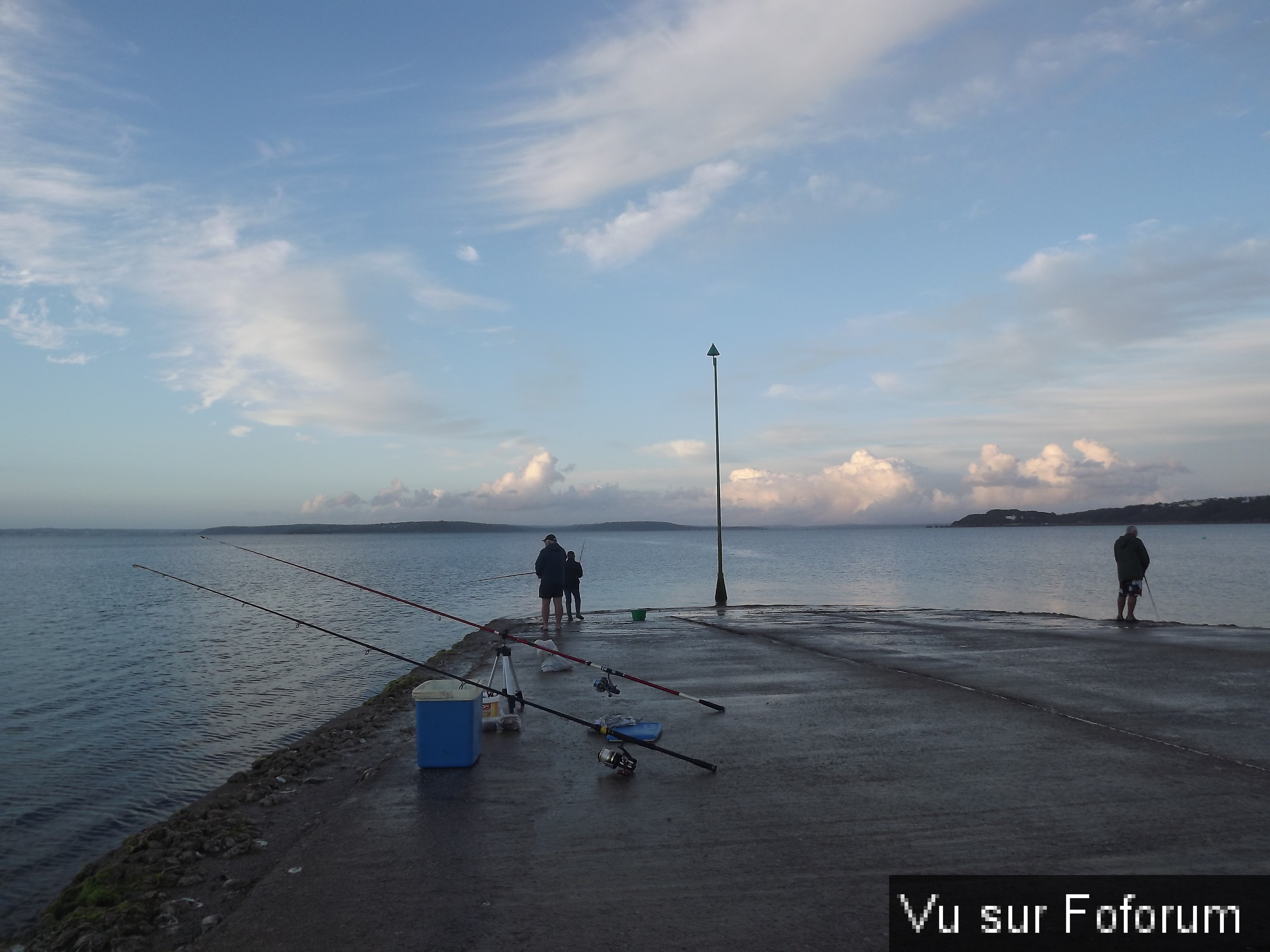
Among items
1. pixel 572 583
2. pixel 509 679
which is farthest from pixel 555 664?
pixel 572 583

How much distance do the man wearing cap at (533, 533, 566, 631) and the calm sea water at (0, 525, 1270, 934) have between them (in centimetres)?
423

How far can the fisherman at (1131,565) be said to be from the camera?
18.1 m

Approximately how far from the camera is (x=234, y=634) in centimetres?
2698

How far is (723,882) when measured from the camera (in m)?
4.89

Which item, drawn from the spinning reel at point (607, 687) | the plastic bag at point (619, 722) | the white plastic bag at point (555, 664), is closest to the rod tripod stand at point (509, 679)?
the plastic bag at point (619, 722)

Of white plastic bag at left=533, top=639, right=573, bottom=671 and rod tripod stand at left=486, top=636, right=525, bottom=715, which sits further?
white plastic bag at left=533, top=639, right=573, bottom=671

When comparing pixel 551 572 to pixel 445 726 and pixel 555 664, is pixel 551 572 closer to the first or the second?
pixel 555 664

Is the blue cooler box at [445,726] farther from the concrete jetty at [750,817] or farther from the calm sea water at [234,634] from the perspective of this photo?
the calm sea water at [234,634]

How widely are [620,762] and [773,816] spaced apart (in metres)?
1.59

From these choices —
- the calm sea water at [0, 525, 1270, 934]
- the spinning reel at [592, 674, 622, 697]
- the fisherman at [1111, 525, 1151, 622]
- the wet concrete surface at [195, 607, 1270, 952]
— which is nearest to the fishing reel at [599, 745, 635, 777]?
the wet concrete surface at [195, 607, 1270, 952]

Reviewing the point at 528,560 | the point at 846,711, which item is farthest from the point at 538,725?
the point at 528,560

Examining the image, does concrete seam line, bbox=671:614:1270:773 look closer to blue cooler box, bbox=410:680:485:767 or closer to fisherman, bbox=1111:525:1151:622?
blue cooler box, bbox=410:680:485:767

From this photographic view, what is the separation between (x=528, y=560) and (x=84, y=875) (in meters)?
94.2

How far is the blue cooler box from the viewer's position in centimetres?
738
